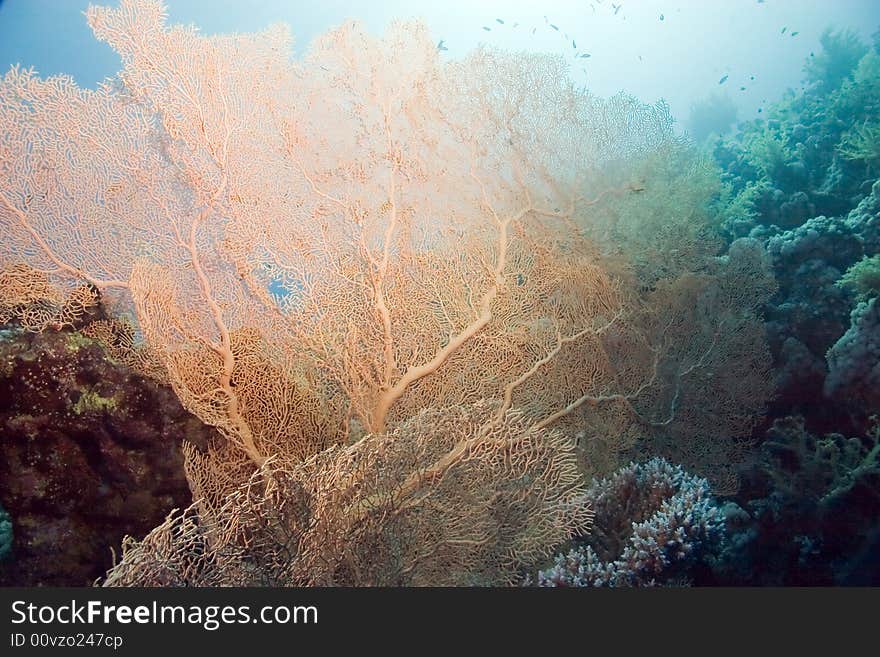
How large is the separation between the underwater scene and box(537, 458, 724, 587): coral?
0.03 m

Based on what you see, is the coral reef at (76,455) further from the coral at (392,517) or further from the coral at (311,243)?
the coral at (392,517)

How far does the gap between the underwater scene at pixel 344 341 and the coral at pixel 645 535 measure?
3cm

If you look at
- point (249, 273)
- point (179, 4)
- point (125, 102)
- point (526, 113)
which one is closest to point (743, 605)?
point (249, 273)

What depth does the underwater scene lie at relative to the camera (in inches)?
114

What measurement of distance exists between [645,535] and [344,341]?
268 centimetres

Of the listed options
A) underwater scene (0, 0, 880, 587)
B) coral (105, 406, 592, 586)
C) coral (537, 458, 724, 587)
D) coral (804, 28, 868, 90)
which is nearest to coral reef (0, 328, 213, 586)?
underwater scene (0, 0, 880, 587)

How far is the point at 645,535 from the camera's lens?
3479 millimetres

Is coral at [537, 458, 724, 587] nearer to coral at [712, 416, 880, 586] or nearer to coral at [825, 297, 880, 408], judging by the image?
coral at [712, 416, 880, 586]

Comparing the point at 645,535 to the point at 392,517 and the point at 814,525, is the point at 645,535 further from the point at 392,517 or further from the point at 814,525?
the point at 392,517

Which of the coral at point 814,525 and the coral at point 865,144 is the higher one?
the coral at point 865,144

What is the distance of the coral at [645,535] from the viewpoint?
10.8 ft

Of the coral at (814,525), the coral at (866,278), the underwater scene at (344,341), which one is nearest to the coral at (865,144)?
the coral at (866,278)

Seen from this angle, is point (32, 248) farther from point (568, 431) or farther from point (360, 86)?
point (568, 431)

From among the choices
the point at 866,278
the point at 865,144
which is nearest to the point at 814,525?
the point at 866,278
